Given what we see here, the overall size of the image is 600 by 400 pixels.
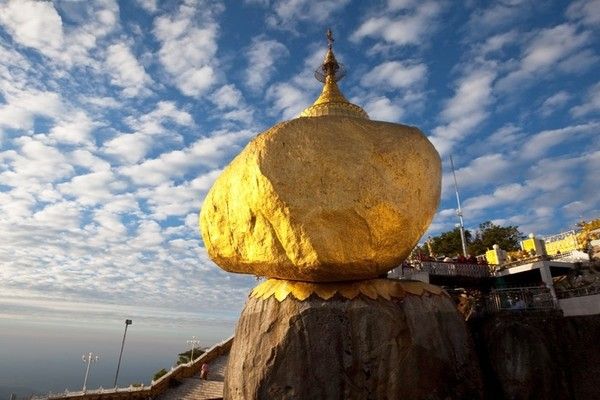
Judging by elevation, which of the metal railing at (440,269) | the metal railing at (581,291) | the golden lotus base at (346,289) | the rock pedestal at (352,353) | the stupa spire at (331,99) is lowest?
the rock pedestal at (352,353)

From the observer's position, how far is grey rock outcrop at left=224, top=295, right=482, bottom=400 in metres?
10.0

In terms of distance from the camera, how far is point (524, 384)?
1139 centimetres

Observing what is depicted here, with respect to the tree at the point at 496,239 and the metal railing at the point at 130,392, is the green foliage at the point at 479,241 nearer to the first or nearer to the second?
the tree at the point at 496,239

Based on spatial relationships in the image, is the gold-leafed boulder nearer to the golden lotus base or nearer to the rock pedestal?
the golden lotus base

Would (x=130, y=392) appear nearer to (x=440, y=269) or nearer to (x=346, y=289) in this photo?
(x=346, y=289)

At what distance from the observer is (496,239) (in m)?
40.9

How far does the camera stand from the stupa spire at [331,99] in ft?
51.4

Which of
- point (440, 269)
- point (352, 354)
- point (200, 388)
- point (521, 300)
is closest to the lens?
point (352, 354)

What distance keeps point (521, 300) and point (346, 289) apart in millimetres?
8251

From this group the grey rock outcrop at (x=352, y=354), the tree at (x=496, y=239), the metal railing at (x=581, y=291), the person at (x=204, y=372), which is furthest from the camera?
the tree at (x=496, y=239)

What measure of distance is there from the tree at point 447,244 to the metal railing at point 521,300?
2360 centimetres

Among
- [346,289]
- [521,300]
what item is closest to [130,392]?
[346,289]

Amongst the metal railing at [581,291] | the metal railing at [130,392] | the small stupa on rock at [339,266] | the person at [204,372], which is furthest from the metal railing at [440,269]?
the metal railing at [130,392]

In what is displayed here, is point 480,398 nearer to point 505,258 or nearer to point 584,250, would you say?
point 505,258
